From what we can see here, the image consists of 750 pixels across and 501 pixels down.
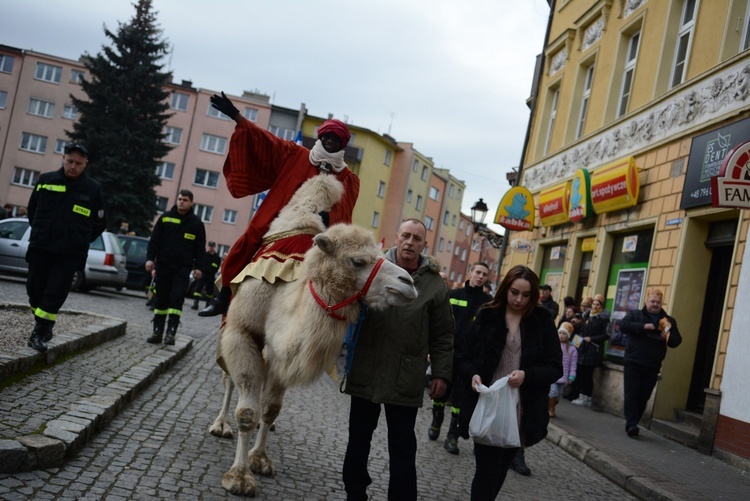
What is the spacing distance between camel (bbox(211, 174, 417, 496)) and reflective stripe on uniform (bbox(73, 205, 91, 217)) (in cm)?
300

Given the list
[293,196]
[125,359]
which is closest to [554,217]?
[125,359]

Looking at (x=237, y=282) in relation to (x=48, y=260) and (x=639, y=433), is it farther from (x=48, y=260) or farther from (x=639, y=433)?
(x=639, y=433)

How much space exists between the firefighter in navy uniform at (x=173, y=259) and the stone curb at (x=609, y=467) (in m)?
5.62

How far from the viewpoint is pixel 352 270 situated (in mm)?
4914

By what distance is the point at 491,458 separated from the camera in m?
5.17

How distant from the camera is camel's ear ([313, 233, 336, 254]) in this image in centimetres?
492

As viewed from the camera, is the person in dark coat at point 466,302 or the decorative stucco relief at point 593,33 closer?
the person in dark coat at point 466,302

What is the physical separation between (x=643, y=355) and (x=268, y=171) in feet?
23.5

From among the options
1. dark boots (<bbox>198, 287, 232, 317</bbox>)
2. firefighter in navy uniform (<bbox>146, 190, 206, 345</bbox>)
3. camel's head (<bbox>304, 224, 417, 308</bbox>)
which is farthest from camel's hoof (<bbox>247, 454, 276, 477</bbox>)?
firefighter in navy uniform (<bbox>146, 190, 206, 345</bbox>)

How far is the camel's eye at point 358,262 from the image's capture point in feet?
16.1

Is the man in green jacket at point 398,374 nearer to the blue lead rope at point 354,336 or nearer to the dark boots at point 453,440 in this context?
the blue lead rope at point 354,336

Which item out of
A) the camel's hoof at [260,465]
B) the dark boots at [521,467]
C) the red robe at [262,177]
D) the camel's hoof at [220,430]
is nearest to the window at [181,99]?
the dark boots at [521,467]

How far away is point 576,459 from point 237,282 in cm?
584

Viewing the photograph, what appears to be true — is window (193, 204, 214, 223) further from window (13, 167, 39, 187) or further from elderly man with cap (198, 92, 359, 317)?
elderly man with cap (198, 92, 359, 317)
